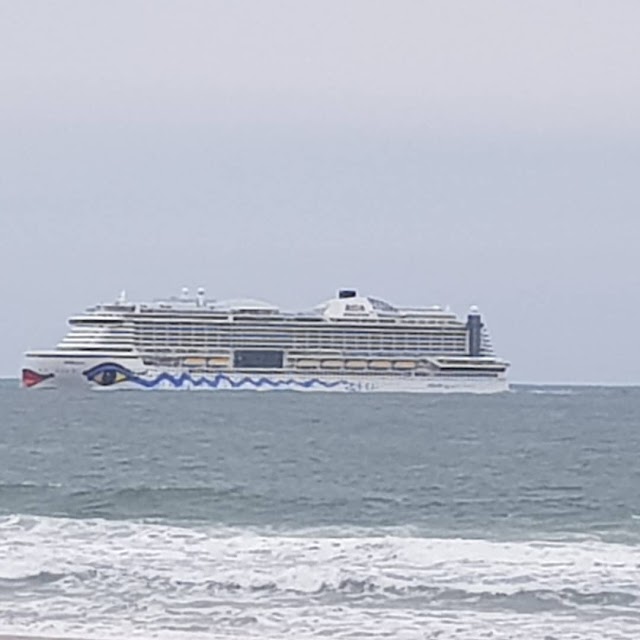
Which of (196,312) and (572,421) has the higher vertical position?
(196,312)

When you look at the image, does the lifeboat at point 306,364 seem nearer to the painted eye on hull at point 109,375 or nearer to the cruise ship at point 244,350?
the cruise ship at point 244,350

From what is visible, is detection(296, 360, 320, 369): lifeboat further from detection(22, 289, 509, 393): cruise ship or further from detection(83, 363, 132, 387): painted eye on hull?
detection(83, 363, 132, 387): painted eye on hull

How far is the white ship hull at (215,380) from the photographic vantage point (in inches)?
2874

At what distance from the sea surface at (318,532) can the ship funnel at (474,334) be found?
100ft

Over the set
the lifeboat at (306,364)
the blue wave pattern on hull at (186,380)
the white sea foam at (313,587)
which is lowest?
the white sea foam at (313,587)

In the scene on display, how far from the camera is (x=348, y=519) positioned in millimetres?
22125

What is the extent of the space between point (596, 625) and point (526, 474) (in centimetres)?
1815

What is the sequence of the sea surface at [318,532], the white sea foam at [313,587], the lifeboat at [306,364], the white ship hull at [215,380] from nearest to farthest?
the white sea foam at [313,587]
the sea surface at [318,532]
the white ship hull at [215,380]
the lifeboat at [306,364]

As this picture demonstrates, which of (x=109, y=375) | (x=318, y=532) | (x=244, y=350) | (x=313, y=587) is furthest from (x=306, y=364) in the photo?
(x=313, y=587)

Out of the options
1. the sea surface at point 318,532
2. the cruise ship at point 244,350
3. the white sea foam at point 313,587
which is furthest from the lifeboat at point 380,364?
the white sea foam at point 313,587

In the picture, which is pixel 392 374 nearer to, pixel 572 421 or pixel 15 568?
pixel 572 421

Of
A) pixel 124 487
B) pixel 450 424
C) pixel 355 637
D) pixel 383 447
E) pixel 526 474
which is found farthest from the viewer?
pixel 450 424

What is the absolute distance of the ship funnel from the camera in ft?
253

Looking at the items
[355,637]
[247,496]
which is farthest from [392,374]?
[355,637]
